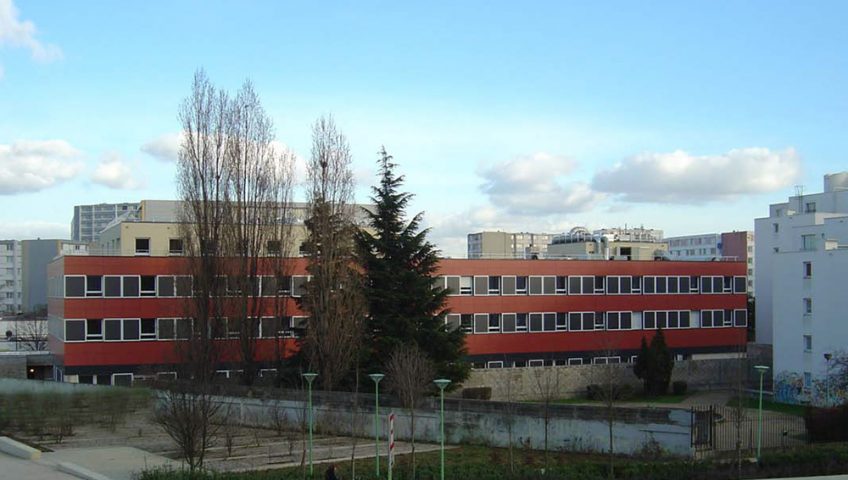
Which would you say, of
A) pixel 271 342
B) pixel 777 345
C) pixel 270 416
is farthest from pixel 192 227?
pixel 777 345

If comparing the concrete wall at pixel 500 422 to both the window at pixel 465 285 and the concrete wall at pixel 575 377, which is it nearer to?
the concrete wall at pixel 575 377

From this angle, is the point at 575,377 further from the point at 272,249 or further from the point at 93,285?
the point at 93,285

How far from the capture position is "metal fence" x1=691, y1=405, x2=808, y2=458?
27.2m

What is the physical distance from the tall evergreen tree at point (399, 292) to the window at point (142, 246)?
19.5m

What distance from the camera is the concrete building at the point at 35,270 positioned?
385 feet

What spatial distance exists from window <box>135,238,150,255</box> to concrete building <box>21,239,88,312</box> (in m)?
69.4

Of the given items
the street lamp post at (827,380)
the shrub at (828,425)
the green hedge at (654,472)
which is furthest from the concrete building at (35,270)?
the shrub at (828,425)

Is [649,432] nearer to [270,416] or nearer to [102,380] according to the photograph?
[270,416]

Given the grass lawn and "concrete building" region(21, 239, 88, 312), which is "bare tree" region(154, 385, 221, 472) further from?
"concrete building" region(21, 239, 88, 312)

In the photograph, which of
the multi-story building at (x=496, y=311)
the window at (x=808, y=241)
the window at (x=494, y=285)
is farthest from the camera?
the window at (x=808, y=241)

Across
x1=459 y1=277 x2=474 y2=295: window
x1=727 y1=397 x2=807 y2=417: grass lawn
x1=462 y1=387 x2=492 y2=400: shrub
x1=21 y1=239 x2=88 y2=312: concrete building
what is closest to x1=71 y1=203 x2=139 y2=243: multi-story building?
x1=21 y1=239 x2=88 y2=312: concrete building

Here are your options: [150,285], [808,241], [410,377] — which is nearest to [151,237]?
[150,285]

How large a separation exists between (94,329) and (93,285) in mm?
2370

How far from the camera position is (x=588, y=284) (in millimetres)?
60156
